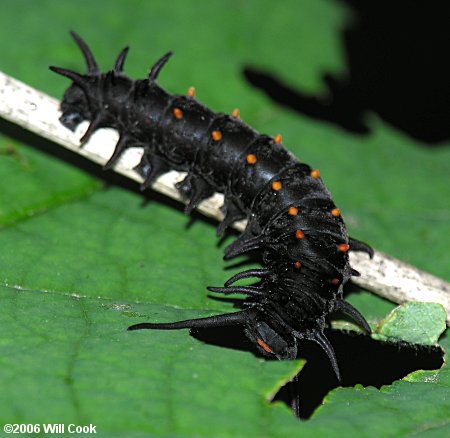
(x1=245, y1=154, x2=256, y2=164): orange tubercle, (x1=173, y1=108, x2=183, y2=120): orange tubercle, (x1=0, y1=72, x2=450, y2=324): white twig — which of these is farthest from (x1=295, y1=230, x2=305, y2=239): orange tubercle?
(x1=173, y1=108, x2=183, y2=120): orange tubercle

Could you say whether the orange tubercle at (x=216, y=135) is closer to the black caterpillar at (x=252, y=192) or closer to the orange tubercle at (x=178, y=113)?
the black caterpillar at (x=252, y=192)

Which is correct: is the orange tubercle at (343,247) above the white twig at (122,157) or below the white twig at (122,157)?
above

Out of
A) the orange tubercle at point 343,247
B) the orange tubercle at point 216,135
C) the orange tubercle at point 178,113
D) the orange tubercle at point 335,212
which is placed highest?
the orange tubercle at point 335,212

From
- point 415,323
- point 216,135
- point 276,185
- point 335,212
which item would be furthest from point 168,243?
point 415,323

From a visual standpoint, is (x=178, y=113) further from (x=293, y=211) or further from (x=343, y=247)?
(x=343, y=247)

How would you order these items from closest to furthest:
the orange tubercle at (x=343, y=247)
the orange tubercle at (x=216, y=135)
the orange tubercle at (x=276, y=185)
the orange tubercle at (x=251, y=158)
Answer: the orange tubercle at (x=343, y=247) → the orange tubercle at (x=276, y=185) → the orange tubercle at (x=251, y=158) → the orange tubercle at (x=216, y=135)

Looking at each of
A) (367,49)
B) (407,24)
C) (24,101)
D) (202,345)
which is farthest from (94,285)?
(407,24)

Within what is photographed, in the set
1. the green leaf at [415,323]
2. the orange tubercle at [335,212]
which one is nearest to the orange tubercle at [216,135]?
the orange tubercle at [335,212]

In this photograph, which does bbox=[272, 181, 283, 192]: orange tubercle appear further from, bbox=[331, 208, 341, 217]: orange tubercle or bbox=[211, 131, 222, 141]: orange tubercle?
bbox=[211, 131, 222, 141]: orange tubercle
